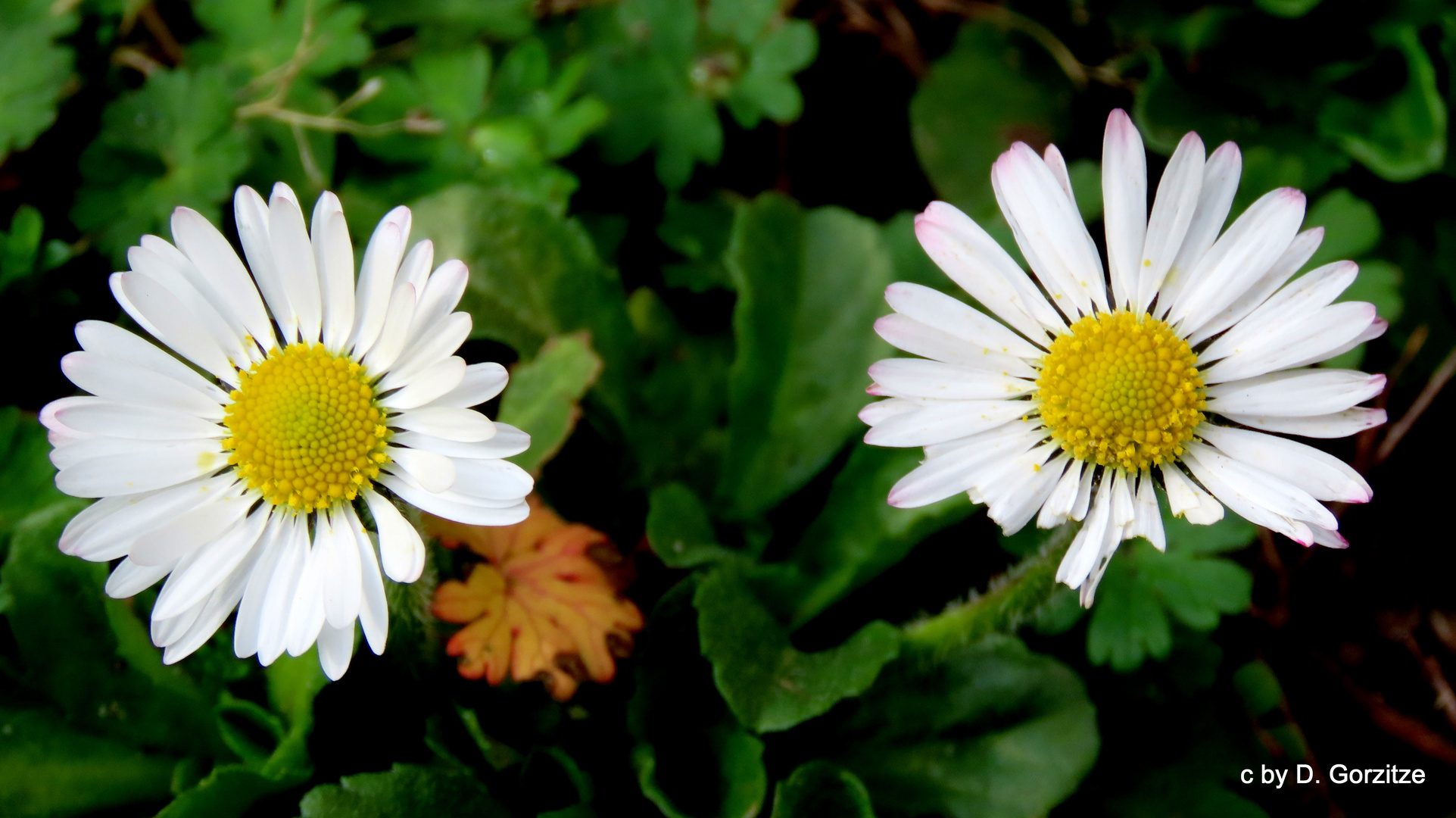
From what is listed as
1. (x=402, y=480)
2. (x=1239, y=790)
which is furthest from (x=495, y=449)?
(x=1239, y=790)

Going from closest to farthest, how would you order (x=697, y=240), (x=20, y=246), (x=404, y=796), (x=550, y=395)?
1. (x=404, y=796)
2. (x=550, y=395)
3. (x=20, y=246)
4. (x=697, y=240)

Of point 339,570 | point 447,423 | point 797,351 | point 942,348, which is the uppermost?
point 942,348

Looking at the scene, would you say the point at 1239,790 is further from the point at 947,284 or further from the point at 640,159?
the point at 640,159

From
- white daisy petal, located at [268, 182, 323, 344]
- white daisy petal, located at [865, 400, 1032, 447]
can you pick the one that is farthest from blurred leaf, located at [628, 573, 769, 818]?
white daisy petal, located at [268, 182, 323, 344]

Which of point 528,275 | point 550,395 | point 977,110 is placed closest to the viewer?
point 550,395

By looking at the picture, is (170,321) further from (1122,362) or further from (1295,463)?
(1295,463)

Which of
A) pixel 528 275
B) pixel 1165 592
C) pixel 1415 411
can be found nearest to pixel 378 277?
pixel 528 275

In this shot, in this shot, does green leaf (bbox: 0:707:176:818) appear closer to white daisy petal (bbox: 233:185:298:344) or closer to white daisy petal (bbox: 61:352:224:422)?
white daisy petal (bbox: 61:352:224:422)

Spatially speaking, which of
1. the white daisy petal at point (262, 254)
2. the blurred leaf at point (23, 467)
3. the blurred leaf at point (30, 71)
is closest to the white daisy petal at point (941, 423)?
the white daisy petal at point (262, 254)
